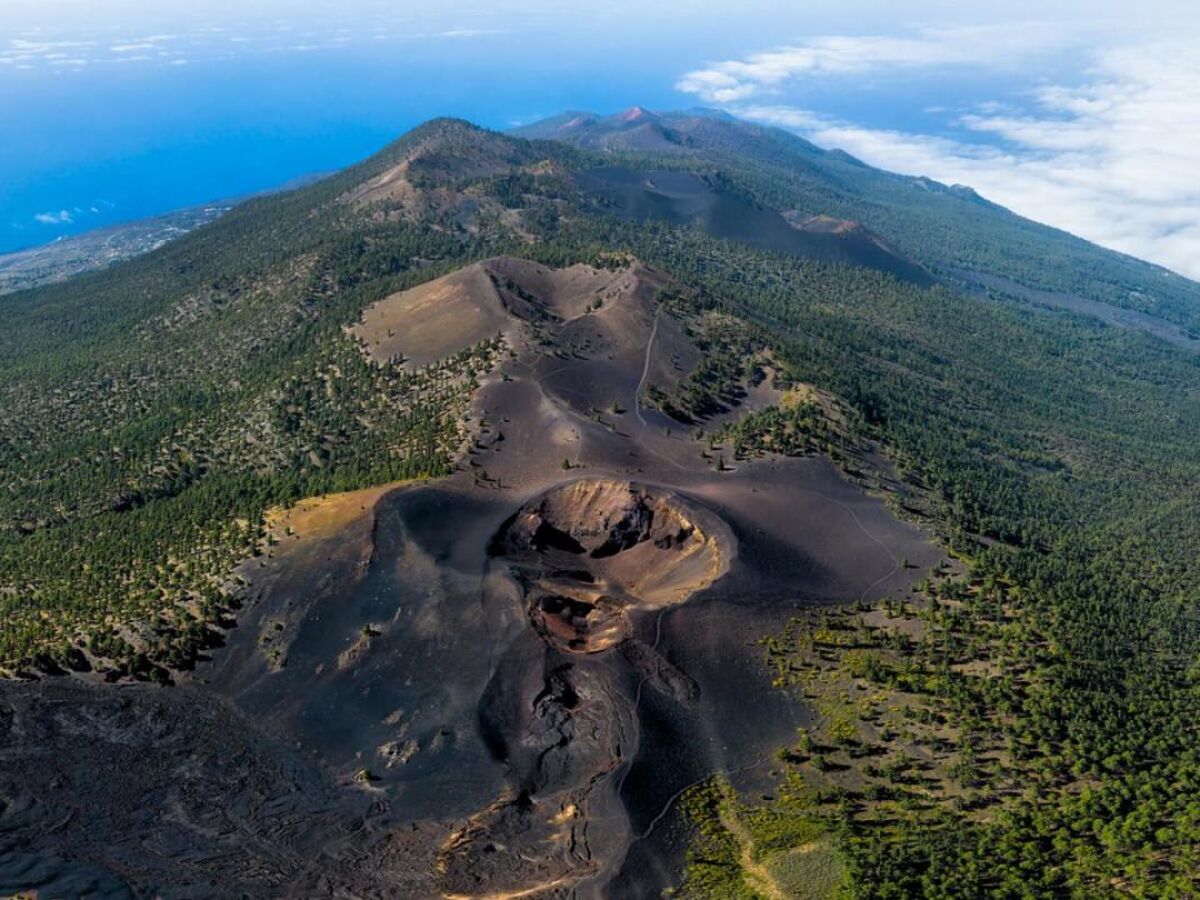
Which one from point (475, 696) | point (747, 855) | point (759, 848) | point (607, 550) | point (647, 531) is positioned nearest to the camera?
point (747, 855)

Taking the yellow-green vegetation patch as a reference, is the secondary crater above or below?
above

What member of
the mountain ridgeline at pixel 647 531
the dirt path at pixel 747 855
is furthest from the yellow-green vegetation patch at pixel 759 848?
the mountain ridgeline at pixel 647 531

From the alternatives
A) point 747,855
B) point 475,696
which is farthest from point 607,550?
point 747,855

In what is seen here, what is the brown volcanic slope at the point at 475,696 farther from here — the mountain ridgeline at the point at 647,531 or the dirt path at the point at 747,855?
the dirt path at the point at 747,855

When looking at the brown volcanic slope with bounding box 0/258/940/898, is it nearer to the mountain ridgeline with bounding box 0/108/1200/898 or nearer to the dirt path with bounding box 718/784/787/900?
the mountain ridgeline with bounding box 0/108/1200/898

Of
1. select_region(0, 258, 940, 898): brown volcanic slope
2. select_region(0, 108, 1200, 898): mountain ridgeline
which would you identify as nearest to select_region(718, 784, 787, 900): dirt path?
select_region(0, 108, 1200, 898): mountain ridgeline

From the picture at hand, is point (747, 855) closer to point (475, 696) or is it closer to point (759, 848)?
point (759, 848)
